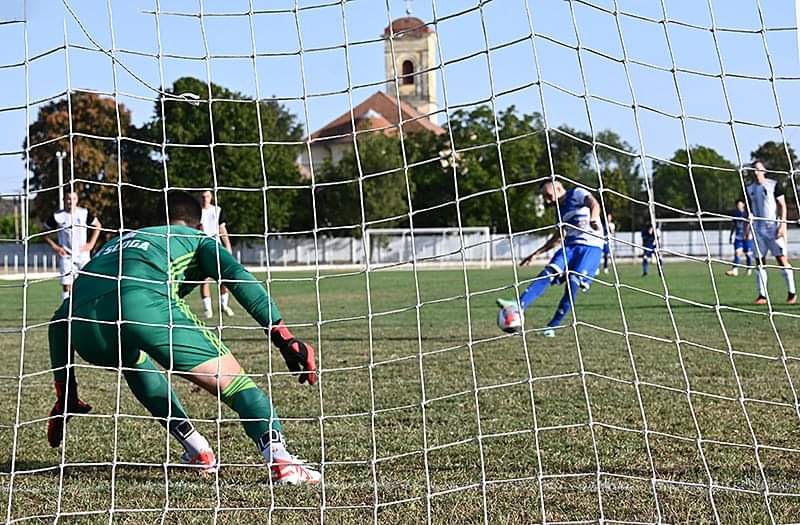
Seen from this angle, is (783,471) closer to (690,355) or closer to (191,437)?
(191,437)

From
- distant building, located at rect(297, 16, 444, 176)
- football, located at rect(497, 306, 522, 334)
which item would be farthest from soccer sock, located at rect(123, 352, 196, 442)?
football, located at rect(497, 306, 522, 334)

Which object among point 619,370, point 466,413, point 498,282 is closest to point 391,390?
point 466,413

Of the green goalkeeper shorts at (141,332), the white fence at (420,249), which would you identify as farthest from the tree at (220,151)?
the white fence at (420,249)

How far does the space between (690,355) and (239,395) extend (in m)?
4.59

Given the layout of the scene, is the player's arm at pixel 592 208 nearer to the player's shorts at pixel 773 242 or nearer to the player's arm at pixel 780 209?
the player's arm at pixel 780 209

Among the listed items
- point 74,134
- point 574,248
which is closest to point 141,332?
point 74,134

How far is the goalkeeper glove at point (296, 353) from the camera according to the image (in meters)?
4.18

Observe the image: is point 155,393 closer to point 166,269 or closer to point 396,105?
point 166,269

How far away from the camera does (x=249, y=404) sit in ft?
14.2

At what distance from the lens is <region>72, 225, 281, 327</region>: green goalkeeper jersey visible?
4.26m

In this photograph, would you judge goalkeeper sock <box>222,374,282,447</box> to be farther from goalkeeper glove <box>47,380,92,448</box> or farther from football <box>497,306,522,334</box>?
football <box>497,306,522,334</box>

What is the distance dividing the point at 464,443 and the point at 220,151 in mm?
3750

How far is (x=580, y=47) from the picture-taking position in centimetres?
429

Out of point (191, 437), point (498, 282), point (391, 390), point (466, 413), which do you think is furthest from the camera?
point (498, 282)
